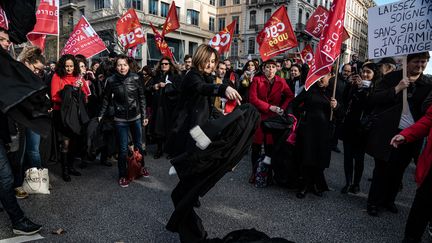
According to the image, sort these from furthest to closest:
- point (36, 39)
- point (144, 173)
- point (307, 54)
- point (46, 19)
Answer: point (307, 54) < point (36, 39) < point (46, 19) < point (144, 173)

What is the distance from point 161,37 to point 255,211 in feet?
23.1

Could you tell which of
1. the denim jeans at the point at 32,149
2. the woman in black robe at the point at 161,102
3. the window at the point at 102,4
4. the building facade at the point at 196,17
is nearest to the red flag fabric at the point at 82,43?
the woman in black robe at the point at 161,102

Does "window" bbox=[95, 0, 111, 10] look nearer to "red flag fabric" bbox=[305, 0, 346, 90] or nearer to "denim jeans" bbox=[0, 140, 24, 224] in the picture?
"red flag fabric" bbox=[305, 0, 346, 90]

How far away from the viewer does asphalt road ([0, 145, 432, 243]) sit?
3266mm

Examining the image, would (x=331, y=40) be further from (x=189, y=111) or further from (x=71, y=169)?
(x=71, y=169)

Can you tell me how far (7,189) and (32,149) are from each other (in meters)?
1.47

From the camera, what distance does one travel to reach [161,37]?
9.49 m

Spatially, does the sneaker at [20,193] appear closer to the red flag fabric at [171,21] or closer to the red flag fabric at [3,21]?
the red flag fabric at [3,21]

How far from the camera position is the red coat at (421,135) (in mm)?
2764

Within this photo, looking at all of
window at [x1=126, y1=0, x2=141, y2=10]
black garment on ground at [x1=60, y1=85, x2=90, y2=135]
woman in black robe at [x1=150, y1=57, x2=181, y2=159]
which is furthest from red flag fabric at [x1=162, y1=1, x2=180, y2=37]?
window at [x1=126, y1=0, x2=141, y2=10]

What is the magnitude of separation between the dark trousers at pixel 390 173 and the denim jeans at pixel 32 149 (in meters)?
4.53

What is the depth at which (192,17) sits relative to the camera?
4300cm

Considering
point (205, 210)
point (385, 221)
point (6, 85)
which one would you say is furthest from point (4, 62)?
point (385, 221)

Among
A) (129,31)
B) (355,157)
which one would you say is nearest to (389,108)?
(355,157)
